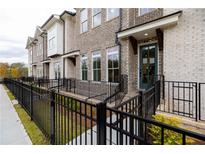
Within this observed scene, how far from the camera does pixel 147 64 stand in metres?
9.34

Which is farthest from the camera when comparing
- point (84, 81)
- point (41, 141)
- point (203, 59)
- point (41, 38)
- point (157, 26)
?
point (41, 38)

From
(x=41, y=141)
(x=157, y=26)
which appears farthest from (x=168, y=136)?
(x=157, y=26)

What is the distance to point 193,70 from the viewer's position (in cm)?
644

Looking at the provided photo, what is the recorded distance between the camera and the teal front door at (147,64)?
8.95m

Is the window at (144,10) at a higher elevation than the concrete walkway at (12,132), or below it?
higher

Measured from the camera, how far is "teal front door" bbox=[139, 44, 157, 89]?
352 inches

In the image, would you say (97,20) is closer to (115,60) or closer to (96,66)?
(96,66)

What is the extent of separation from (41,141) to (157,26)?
5.74m

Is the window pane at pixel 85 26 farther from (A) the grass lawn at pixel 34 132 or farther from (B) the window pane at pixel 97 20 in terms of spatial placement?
(A) the grass lawn at pixel 34 132

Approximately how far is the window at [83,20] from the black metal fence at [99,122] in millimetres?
8496

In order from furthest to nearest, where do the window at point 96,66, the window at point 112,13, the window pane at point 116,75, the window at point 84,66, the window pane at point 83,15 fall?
1. the window pane at point 83,15
2. the window at point 84,66
3. the window at point 96,66
4. the window at point 112,13
5. the window pane at point 116,75

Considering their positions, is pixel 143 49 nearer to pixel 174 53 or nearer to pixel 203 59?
pixel 174 53

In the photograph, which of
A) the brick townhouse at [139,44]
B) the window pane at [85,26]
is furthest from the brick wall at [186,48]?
the window pane at [85,26]

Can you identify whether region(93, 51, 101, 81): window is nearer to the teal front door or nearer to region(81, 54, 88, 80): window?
region(81, 54, 88, 80): window
